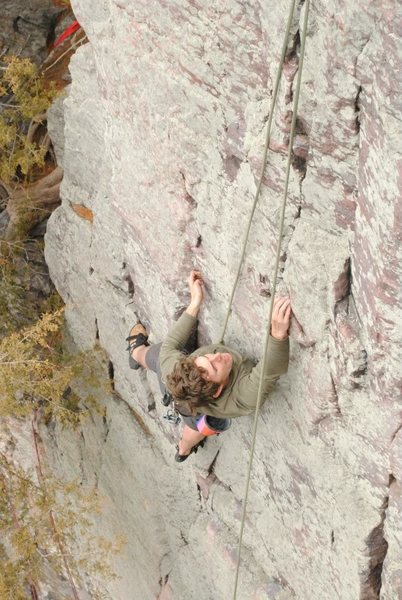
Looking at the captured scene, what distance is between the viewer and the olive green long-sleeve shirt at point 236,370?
20.8ft

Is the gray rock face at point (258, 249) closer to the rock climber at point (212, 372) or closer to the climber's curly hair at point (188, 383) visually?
the rock climber at point (212, 372)

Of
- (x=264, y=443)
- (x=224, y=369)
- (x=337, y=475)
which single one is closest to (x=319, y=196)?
(x=224, y=369)

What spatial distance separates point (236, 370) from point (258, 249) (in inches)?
38.0

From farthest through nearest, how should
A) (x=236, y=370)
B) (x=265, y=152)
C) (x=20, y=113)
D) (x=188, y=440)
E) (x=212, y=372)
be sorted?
1. (x=20, y=113)
2. (x=188, y=440)
3. (x=236, y=370)
4. (x=212, y=372)
5. (x=265, y=152)

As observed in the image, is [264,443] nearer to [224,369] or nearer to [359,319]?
[224,369]

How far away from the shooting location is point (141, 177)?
782 centimetres

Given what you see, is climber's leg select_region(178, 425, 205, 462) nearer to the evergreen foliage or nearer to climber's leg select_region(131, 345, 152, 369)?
climber's leg select_region(131, 345, 152, 369)

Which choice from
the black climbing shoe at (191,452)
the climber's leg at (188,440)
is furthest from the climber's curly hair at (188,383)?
the black climbing shoe at (191,452)

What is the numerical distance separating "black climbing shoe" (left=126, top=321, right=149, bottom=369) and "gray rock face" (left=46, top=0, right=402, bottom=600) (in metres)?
0.14


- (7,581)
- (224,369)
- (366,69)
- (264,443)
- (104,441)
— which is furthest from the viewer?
(104,441)

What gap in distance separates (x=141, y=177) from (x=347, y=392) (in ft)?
9.53

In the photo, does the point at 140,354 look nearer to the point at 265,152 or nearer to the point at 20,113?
the point at 265,152

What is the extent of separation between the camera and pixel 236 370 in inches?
267

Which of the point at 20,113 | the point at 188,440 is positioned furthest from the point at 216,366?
the point at 20,113
